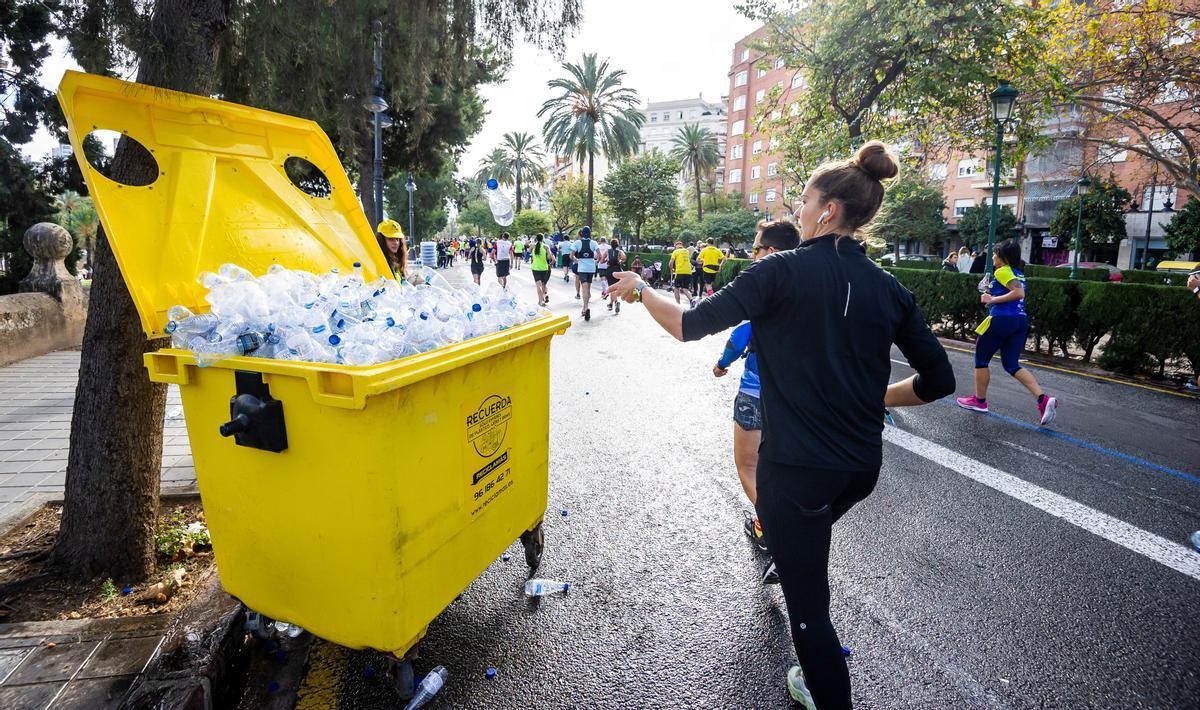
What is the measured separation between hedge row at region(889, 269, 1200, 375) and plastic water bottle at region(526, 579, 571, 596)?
8.83m

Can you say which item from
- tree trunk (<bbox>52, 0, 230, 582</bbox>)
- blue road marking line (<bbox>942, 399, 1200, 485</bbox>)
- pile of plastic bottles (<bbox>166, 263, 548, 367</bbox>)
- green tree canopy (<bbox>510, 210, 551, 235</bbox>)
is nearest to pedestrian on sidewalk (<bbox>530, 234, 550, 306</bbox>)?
blue road marking line (<bbox>942, 399, 1200, 485</bbox>)

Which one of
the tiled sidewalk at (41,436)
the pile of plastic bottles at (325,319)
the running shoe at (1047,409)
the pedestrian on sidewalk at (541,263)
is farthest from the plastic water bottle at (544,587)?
the pedestrian on sidewalk at (541,263)

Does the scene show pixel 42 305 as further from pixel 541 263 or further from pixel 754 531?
pixel 754 531

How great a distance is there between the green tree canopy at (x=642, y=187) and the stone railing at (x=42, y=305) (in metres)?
30.7

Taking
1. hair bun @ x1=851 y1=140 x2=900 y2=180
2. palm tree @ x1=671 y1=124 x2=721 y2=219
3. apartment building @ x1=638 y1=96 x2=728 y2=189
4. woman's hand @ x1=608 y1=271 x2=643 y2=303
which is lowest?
woman's hand @ x1=608 y1=271 x2=643 y2=303

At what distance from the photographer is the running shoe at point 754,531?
11.1ft

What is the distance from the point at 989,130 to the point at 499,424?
51.3 ft

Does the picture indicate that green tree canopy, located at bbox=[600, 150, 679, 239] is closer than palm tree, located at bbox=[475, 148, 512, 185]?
Yes

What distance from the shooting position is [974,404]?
6289 millimetres

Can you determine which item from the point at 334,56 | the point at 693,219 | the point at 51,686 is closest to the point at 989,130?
the point at 334,56

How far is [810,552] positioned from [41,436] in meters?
5.98

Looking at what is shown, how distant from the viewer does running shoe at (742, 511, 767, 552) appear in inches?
133

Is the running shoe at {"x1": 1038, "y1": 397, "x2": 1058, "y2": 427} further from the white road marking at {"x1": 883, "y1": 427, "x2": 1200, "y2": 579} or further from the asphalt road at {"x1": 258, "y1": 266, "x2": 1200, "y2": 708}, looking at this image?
the white road marking at {"x1": 883, "y1": 427, "x2": 1200, "y2": 579}

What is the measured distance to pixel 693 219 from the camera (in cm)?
5294
